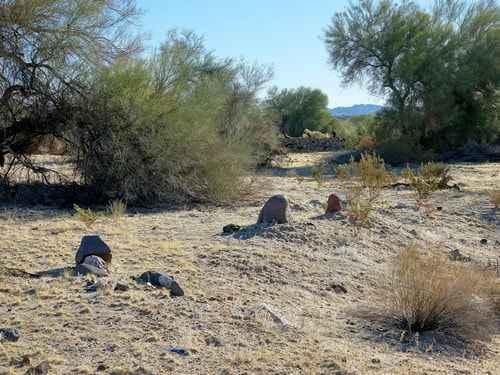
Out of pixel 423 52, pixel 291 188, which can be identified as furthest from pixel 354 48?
pixel 291 188

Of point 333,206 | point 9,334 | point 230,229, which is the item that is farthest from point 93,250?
point 333,206

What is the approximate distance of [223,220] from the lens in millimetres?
10711

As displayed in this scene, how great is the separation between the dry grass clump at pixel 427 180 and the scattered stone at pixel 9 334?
8.86 m

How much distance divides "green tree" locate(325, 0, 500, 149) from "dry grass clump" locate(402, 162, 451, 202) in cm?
1236

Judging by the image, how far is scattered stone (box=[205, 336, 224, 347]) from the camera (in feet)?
16.6

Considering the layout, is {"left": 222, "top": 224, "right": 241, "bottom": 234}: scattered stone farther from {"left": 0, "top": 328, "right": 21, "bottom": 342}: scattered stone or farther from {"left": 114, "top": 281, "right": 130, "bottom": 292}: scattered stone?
{"left": 0, "top": 328, "right": 21, "bottom": 342}: scattered stone

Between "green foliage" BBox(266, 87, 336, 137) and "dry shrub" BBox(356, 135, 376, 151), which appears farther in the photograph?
"green foliage" BBox(266, 87, 336, 137)

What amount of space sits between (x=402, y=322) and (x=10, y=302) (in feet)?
11.4

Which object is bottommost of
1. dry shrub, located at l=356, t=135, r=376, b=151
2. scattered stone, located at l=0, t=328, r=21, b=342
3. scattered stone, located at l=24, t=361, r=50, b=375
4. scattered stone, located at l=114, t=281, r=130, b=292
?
scattered stone, located at l=24, t=361, r=50, b=375

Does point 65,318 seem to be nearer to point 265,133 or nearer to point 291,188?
point 291,188

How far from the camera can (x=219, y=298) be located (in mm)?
6148

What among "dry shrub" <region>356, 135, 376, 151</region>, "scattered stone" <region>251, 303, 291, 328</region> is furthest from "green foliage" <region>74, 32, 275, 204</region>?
"dry shrub" <region>356, 135, 376, 151</region>

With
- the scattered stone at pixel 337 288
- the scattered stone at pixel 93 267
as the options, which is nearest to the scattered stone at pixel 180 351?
the scattered stone at pixel 93 267

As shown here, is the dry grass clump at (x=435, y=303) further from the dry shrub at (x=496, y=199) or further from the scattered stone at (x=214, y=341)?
the dry shrub at (x=496, y=199)
